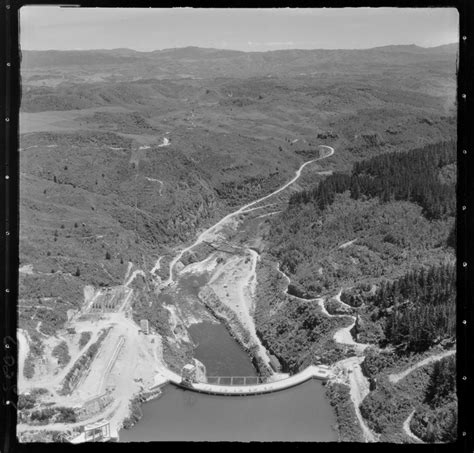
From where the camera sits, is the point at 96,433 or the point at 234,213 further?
the point at 234,213

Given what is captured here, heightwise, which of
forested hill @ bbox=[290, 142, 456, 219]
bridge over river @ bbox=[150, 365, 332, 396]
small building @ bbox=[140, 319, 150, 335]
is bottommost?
bridge over river @ bbox=[150, 365, 332, 396]

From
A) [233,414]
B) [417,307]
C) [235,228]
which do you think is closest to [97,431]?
[233,414]

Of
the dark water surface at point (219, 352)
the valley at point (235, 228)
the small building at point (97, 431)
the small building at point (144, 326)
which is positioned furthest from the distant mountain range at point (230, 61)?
the dark water surface at point (219, 352)

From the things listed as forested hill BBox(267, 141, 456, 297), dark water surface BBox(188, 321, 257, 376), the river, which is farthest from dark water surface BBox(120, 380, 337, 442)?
forested hill BBox(267, 141, 456, 297)

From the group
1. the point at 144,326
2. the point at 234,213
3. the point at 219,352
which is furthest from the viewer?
the point at 234,213

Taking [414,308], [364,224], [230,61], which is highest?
[230,61]

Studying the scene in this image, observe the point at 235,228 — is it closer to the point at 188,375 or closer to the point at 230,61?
the point at 230,61

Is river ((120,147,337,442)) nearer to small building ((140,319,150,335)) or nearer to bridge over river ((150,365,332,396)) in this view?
bridge over river ((150,365,332,396))

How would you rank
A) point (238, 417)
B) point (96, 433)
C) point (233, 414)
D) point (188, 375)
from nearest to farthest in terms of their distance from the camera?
point (96, 433), point (238, 417), point (233, 414), point (188, 375)
